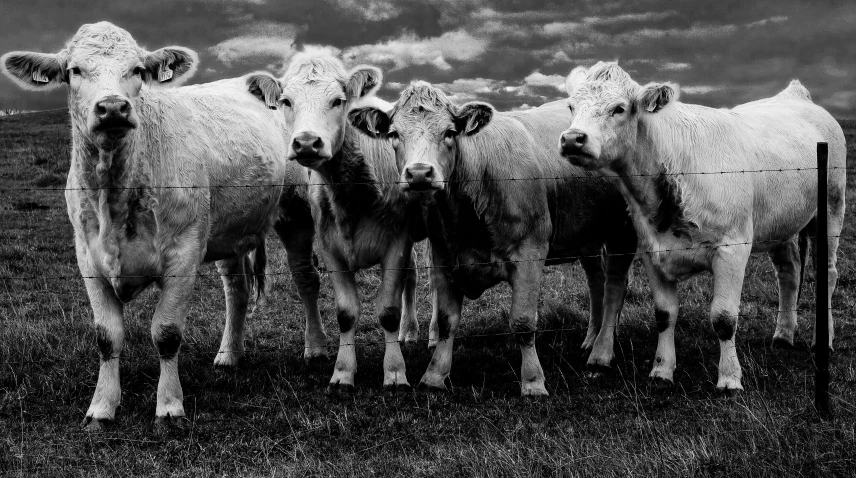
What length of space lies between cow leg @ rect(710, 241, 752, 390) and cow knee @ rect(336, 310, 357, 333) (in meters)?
2.80

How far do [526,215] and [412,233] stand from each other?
3.14 ft

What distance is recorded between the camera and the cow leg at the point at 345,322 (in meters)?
6.73

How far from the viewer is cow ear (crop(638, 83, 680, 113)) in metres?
6.39

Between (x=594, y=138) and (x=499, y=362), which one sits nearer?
(x=594, y=138)

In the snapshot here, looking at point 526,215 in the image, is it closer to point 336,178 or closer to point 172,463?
point 336,178

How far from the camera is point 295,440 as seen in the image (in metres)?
5.53

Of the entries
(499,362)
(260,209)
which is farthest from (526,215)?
(260,209)

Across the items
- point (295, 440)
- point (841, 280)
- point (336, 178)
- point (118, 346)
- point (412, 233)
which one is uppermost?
point (336, 178)

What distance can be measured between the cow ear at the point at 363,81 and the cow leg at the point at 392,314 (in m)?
1.33

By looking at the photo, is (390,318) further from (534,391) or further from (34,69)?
(34,69)

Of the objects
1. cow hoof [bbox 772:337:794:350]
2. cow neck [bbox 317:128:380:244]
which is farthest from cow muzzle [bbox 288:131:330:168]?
cow hoof [bbox 772:337:794:350]

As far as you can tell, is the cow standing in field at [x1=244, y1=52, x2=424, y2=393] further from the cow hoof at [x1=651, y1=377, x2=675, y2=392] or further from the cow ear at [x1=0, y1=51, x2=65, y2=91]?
the cow hoof at [x1=651, y1=377, x2=675, y2=392]

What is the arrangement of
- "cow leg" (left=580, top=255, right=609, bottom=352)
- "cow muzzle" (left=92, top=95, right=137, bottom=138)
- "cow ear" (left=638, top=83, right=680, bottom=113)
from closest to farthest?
"cow muzzle" (left=92, top=95, right=137, bottom=138)
"cow ear" (left=638, top=83, right=680, bottom=113)
"cow leg" (left=580, top=255, right=609, bottom=352)

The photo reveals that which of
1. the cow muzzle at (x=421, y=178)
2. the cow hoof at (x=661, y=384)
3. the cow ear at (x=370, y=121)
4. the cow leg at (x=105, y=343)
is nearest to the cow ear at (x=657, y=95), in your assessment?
the cow muzzle at (x=421, y=178)
